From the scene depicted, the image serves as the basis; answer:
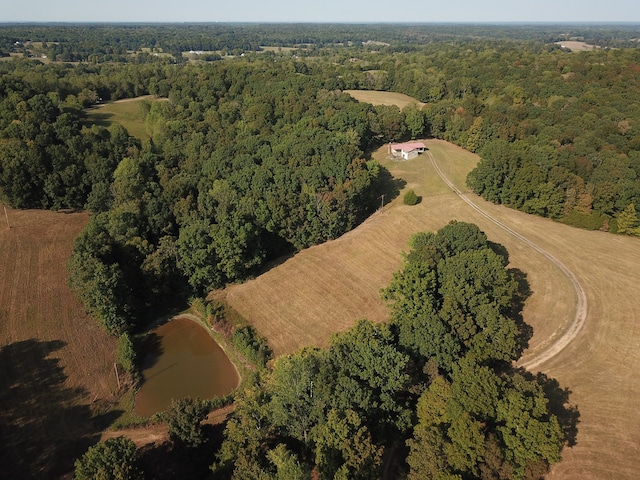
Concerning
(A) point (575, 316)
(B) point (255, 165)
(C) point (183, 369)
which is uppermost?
(B) point (255, 165)

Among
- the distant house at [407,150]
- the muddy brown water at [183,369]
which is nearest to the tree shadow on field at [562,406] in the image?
the muddy brown water at [183,369]

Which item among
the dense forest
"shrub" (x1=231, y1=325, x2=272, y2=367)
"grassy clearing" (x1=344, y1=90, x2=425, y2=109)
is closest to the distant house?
the dense forest

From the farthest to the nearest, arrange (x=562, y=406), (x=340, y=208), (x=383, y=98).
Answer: (x=383, y=98) < (x=340, y=208) < (x=562, y=406)

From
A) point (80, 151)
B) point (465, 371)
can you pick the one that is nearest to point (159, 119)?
point (80, 151)

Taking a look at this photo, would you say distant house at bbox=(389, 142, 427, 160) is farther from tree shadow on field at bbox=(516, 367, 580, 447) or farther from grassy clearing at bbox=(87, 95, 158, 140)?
grassy clearing at bbox=(87, 95, 158, 140)

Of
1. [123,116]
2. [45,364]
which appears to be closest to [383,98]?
[123,116]

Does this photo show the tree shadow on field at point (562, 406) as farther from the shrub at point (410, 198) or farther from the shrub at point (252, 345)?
the shrub at point (410, 198)

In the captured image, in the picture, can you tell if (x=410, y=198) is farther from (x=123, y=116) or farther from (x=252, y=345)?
(x=123, y=116)
